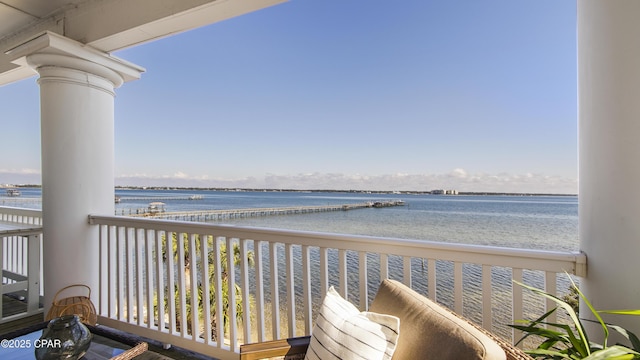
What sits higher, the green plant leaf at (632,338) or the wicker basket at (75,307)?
the green plant leaf at (632,338)

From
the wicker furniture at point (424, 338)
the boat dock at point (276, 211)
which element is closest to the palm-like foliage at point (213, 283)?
the wicker furniture at point (424, 338)

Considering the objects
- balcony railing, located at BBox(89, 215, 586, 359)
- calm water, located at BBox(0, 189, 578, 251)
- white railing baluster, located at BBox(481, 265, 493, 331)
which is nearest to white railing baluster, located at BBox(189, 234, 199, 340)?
balcony railing, located at BBox(89, 215, 586, 359)

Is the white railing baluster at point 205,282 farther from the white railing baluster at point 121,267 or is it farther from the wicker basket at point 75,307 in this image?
the wicker basket at point 75,307

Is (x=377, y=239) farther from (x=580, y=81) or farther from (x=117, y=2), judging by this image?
(x=117, y=2)

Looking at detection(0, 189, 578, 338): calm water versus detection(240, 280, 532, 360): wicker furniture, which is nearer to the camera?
detection(240, 280, 532, 360): wicker furniture

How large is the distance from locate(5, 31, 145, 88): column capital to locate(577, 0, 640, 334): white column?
3270 millimetres

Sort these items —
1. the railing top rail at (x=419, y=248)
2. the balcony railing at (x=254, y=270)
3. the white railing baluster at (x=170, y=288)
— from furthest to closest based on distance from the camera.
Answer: the white railing baluster at (x=170, y=288) < the balcony railing at (x=254, y=270) < the railing top rail at (x=419, y=248)

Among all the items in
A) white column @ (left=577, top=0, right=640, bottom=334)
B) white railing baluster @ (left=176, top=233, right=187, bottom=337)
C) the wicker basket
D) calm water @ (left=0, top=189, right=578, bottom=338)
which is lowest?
calm water @ (left=0, top=189, right=578, bottom=338)

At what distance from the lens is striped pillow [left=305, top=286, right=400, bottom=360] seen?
90 centimetres

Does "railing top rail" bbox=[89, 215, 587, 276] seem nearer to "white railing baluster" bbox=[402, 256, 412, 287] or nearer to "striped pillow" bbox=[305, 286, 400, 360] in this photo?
"white railing baluster" bbox=[402, 256, 412, 287]

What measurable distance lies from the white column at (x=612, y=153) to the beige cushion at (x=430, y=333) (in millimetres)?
597

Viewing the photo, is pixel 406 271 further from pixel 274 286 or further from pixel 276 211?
pixel 276 211

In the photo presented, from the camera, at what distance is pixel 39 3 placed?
2457 mm

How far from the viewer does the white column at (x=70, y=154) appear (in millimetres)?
2453
